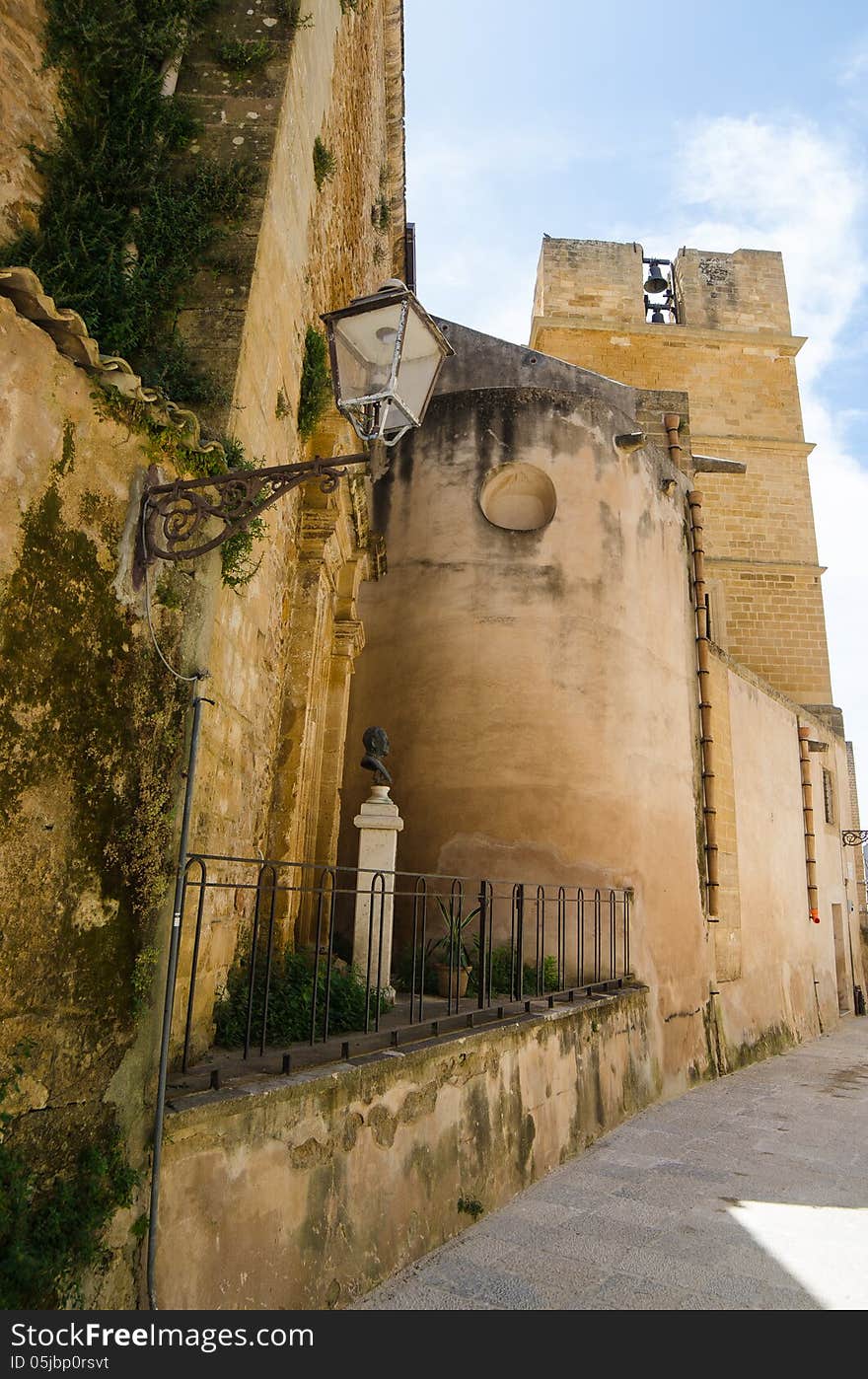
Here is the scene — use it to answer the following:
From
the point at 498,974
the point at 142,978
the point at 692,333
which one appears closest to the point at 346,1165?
the point at 142,978

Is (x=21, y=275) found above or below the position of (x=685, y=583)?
below

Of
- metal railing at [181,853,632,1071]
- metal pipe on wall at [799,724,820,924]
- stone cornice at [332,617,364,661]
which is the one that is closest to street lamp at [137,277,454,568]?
metal railing at [181,853,632,1071]

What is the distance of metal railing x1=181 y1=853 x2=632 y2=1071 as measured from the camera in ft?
13.4

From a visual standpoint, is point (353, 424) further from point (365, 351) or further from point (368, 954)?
point (368, 954)

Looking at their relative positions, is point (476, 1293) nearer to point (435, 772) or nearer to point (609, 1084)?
point (609, 1084)

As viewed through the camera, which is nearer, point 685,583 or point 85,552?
point 85,552

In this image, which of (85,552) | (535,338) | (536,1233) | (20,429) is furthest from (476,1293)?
(535,338)

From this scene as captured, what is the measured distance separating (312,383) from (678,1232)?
569cm

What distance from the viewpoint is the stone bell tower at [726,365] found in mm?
19891

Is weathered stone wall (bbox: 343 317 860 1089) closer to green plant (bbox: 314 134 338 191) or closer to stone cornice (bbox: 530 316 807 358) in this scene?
green plant (bbox: 314 134 338 191)

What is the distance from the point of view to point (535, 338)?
72.9 ft

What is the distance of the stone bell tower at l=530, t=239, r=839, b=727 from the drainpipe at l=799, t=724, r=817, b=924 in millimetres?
4331

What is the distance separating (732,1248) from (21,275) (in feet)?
16.6

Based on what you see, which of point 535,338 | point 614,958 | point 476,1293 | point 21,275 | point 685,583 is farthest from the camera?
point 535,338
